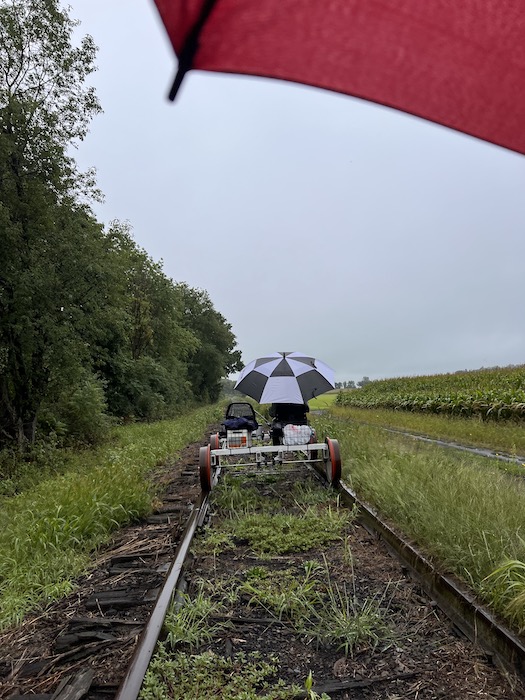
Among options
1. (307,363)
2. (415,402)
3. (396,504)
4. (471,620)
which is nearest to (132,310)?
(415,402)

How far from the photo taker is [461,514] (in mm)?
4066

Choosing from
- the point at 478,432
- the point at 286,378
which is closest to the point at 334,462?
the point at 286,378

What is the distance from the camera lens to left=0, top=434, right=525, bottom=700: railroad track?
240 centimetres

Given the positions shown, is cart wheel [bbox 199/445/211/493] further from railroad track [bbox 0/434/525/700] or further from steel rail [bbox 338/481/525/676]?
steel rail [bbox 338/481/525/676]

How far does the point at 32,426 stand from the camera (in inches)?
417

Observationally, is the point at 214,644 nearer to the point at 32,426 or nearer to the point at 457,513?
the point at 457,513

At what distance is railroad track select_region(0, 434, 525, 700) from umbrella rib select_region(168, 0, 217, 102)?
256 centimetres

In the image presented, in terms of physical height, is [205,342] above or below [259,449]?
above

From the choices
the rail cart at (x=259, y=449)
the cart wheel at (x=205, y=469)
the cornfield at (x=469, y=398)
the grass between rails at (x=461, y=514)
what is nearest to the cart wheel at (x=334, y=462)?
the rail cart at (x=259, y=449)

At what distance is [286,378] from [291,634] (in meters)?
4.44

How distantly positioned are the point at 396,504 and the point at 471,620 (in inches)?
80.8

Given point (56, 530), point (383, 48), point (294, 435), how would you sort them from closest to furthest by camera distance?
point (383, 48)
point (56, 530)
point (294, 435)

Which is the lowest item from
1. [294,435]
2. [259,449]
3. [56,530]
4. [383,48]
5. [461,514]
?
[56,530]

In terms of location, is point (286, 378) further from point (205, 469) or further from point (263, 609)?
point (263, 609)
